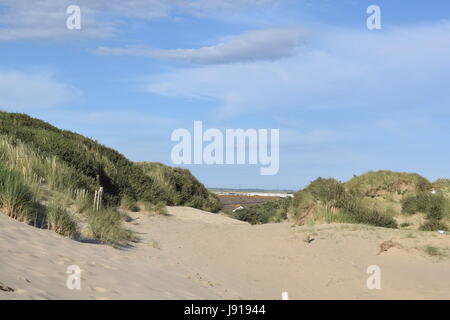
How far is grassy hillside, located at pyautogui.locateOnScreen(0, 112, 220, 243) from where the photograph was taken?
10766 millimetres

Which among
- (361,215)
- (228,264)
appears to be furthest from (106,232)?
(361,215)

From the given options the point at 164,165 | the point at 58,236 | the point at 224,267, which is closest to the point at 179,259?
the point at 224,267

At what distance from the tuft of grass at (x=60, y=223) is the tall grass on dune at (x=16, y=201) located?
0.30 meters

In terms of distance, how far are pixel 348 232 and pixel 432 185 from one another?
11666mm

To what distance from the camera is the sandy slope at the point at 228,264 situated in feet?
23.2

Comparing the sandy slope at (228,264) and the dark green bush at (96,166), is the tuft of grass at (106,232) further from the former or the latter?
the dark green bush at (96,166)

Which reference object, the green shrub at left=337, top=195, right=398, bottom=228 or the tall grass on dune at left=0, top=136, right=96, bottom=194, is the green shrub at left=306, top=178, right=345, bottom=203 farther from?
the tall grass on dune at left=0, top=136, right=96, bottom=194

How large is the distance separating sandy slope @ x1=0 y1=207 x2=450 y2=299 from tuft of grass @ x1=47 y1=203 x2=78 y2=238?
0.67 m

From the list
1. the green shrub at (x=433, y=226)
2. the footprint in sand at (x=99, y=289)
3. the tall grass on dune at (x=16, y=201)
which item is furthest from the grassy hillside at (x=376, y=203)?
the footprint in sand at (x=99, y=289)

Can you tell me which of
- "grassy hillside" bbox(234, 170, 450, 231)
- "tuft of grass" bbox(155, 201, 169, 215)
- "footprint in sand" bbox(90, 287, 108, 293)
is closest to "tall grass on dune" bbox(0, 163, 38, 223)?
"footprint in sand" bbox(90, 287, 108, 293)

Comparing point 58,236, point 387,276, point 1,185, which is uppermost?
point 1,185

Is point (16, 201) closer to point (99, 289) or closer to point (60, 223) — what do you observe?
point (60, 223)
